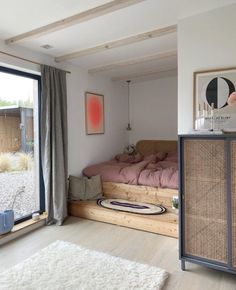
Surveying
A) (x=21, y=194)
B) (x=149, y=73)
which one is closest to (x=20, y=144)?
(x=21, y=194)

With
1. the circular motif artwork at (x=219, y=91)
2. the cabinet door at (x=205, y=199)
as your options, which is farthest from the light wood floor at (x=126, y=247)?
the circular motif artwork at (x=219, y=91)

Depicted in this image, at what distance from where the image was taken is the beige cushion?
385cm

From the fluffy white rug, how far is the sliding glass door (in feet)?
→ 3.46

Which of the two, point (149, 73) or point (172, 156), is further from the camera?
point (172, 156)

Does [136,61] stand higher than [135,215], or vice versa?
[136,61]

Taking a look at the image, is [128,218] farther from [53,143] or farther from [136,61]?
[136,61]

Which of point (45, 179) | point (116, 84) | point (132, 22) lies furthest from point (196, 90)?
point (116, 84)

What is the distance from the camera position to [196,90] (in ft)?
8.29

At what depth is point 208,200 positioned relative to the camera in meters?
2.21

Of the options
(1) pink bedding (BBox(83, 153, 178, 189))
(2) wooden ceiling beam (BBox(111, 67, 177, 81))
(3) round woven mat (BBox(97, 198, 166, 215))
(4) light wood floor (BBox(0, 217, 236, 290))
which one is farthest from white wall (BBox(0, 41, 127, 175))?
(4) light wood floor (BBox(0, 217, 236, 290))

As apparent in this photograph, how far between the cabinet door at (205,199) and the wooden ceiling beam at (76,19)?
4.45 feet

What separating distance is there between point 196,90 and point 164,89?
3178 mm

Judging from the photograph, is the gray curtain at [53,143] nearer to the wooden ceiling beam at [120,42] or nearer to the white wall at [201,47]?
the wooden ceiling beam at [120,42]

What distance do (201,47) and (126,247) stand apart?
2347mm
